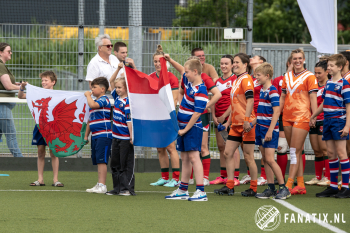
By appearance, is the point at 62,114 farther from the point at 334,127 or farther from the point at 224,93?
the point at 334,127

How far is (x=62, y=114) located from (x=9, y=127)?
79.2 inches

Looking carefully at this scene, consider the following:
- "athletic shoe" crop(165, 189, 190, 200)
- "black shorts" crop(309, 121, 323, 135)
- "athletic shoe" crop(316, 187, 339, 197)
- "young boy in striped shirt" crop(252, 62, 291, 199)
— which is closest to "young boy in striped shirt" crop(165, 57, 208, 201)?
"athletic shoe" crop(165, 189, 190, 200)

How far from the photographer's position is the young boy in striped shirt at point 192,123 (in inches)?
241

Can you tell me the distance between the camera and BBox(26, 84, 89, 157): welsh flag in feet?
24.7

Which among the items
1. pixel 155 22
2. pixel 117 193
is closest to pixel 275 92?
pixel 117 193

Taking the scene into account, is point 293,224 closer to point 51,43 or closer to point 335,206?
point 335,206

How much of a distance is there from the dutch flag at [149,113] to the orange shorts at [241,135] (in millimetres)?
836

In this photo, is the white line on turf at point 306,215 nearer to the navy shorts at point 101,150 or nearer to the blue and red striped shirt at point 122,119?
the blue and red striped shirt at point 122,119

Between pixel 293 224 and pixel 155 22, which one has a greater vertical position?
pixel 155 22

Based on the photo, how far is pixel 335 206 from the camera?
5.81m

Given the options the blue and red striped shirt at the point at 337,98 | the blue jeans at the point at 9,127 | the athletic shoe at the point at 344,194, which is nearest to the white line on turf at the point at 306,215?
the athletic shoe at the point at 344,194

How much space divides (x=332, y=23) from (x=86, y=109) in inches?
179

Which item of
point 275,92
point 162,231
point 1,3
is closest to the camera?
point 162,231

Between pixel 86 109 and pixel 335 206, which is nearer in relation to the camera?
pixel 335 206
